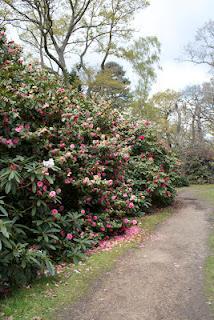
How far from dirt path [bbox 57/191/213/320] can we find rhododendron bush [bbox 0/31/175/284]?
25.8 inches

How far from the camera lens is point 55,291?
320cm

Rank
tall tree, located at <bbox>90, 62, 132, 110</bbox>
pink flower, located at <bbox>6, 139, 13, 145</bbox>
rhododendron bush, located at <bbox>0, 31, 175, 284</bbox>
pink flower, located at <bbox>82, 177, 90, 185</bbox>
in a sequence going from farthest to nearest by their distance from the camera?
tall tree, located at <bbox>90, 62, 132, 110</bbox> < pink flower, located at <bbox>82, 177, 90, 185</bbox> < pink flower, located at <bbox>6, 139, 13, 145</bbox> < rhododendron bush, located at <bbox>0, 31, 175, 284</bbox>

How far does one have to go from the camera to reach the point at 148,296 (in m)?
3.06

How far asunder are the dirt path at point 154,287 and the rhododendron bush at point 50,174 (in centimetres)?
65

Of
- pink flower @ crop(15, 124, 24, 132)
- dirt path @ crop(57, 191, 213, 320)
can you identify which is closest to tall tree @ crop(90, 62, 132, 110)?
dirt path @ crop(57, 191, 213, 320)

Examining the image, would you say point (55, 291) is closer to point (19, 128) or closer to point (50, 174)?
point (50, 174)

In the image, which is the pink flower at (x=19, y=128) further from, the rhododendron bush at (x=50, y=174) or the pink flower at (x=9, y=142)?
the pink flower at (x=9, y=142)

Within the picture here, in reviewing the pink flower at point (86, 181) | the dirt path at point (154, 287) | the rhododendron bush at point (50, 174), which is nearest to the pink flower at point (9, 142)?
the rhododendron bush at point (50, 174)

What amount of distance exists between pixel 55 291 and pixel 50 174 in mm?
1573

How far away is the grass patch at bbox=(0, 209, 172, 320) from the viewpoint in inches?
109

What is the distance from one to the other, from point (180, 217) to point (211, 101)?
14154 mm

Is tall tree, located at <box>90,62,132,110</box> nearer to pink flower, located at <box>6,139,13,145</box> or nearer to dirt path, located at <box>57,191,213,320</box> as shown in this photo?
dirt path, located at <box>57,191,213,320</box>

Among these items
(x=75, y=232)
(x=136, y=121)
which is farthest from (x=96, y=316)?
(x=136, y=121)

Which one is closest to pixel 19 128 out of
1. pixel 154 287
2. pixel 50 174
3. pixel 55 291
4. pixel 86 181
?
pixel 50 174
